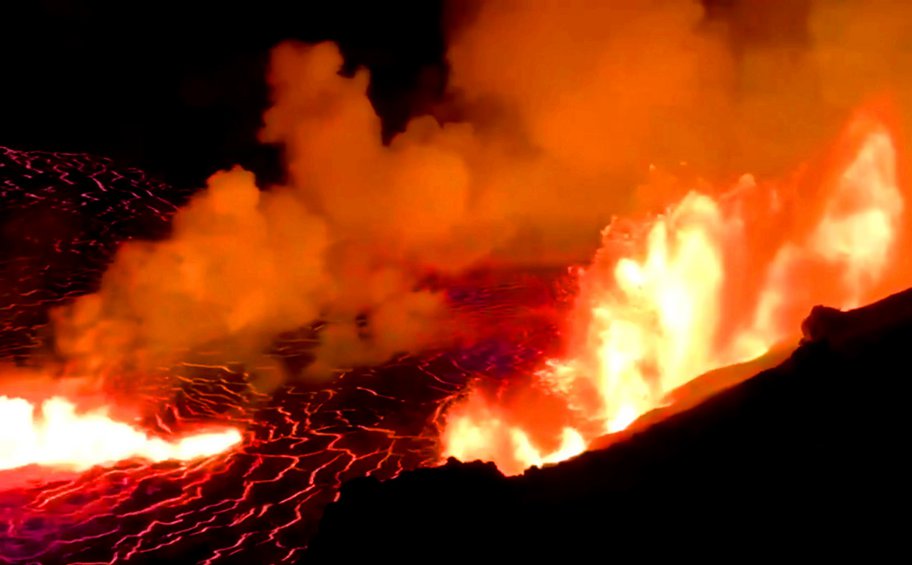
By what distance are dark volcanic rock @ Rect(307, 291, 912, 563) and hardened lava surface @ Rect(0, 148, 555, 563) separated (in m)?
2.93

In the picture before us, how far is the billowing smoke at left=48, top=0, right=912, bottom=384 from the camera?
49.3 feet

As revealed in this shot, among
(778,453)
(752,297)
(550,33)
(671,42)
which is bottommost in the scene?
(778,453)

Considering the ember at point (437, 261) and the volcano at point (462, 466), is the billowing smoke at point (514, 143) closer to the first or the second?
the ember at point (437, 261)

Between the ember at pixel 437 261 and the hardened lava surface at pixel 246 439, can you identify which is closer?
the hardened lava surface at pixel 246 439

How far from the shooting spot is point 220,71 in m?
24.6

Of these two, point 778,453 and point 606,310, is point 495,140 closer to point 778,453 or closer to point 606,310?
point 606,310

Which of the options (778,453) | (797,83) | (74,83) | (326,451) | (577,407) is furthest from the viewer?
(74,83)

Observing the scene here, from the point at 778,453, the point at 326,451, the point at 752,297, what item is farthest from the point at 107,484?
the point at 752,297

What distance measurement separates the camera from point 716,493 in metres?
4.07

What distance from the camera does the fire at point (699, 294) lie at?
945 centimetres

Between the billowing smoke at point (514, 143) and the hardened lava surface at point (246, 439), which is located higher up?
the billowing smoke at point (514, 143)

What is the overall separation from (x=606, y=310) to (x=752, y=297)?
1.96m

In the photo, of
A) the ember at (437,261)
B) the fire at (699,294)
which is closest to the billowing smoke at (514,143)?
the ember at (437,261)

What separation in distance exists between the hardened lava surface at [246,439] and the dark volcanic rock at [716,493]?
9.60 ft
